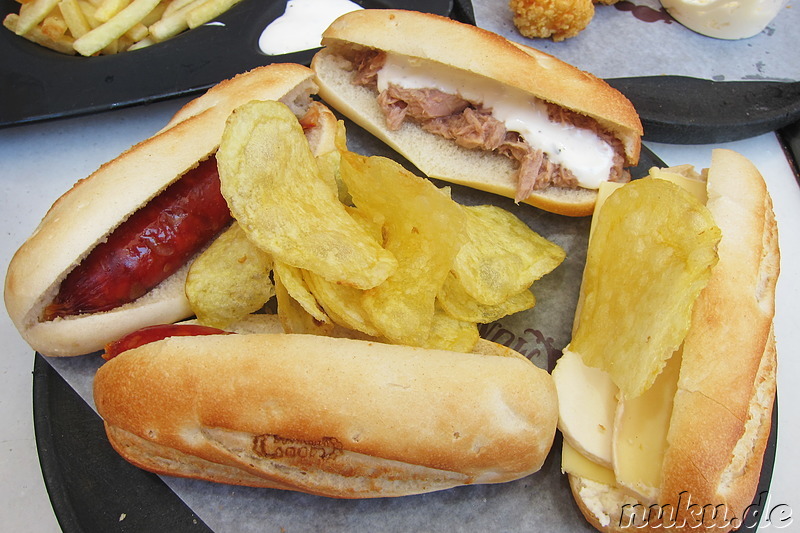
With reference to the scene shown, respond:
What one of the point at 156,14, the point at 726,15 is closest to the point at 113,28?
the point at 156,14

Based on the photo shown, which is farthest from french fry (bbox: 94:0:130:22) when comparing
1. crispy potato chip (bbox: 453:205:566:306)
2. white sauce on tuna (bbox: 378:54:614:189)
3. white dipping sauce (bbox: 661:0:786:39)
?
white dipping sauce (bbox: 661:0:786:39)

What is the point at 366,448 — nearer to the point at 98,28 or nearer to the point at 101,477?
the point at 101,477

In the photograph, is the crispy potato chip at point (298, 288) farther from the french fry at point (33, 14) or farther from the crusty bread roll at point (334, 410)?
the french fry at point (33, 14)

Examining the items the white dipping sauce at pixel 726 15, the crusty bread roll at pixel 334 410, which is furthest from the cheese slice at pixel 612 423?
the white dipping sauce at pixel 726 15

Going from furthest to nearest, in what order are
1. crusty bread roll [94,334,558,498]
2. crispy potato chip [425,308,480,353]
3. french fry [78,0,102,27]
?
french fry [78,0,102,27]
crispy potato chip [425,308,480,353]
crusty bread roll [94,334,558,498]

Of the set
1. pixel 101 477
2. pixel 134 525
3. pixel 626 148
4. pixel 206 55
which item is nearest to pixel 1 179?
pixel 206 55

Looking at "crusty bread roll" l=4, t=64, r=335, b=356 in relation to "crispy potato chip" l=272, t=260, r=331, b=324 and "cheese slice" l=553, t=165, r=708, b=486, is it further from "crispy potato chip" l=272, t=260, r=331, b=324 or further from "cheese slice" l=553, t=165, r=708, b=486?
"cheese slice" l=553, t=165, r=708, b=486
